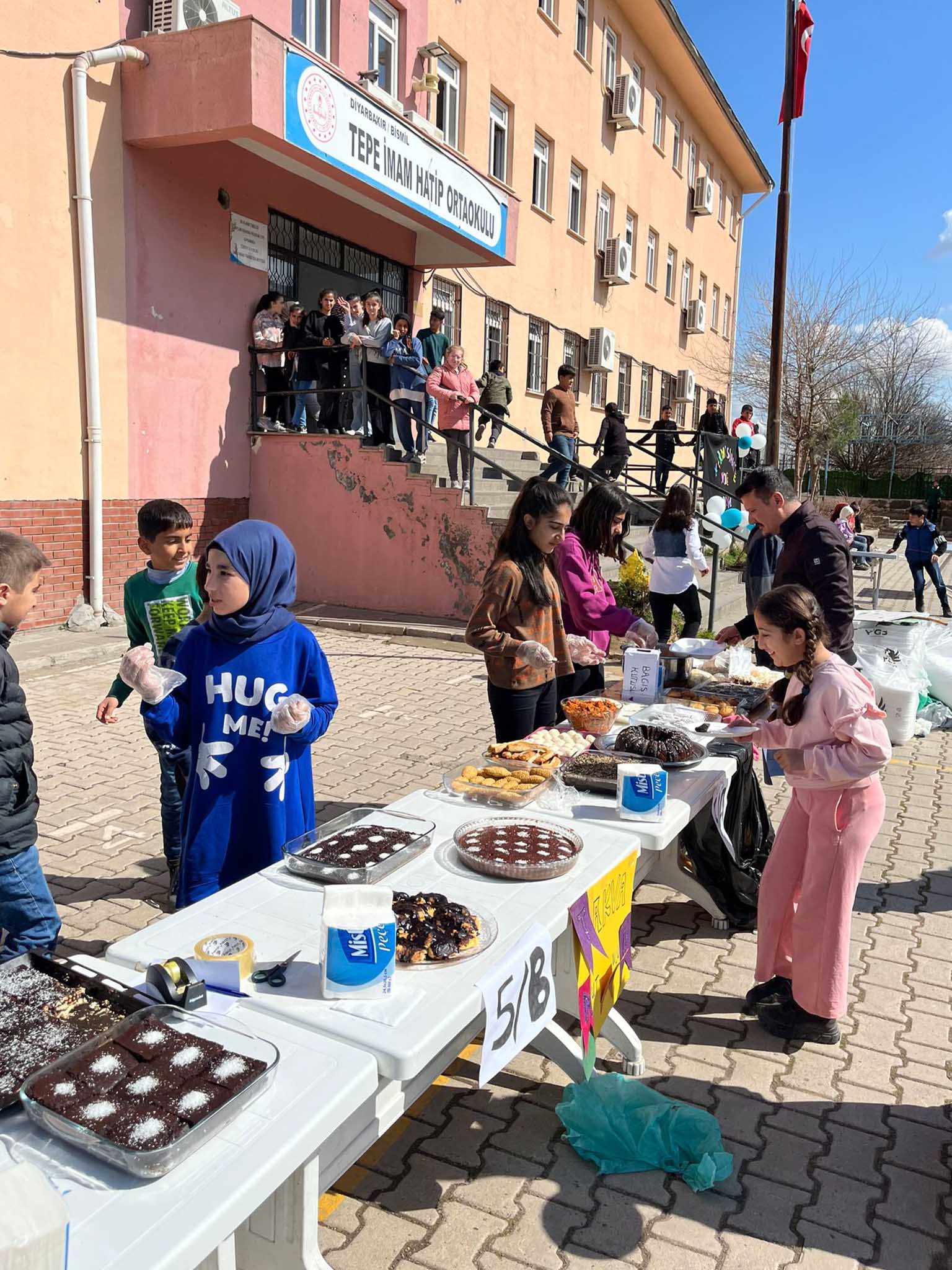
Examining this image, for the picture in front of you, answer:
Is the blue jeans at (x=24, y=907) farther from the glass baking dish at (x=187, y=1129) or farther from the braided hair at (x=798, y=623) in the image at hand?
the braided hair at (x=798, y=623)

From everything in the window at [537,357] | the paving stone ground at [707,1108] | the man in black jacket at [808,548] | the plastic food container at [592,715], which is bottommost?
the paving stone ground at [707,1108]

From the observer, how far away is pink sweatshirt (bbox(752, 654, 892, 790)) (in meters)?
3.06

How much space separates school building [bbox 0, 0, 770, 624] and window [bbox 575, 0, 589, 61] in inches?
60.3

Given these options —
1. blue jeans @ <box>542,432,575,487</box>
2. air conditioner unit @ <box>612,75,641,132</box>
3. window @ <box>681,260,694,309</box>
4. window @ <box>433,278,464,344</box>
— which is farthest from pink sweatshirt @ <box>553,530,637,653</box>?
window @ <box>681,260,694,309</box>

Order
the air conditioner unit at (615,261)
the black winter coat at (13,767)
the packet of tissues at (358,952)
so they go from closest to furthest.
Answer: the packet of tissues at (358,952) → the black winter coat at (13,767) → the air conditioner unit at (615,261)

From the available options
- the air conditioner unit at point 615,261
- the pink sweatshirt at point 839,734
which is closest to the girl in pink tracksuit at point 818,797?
the pink sweatshirt at point 839,734

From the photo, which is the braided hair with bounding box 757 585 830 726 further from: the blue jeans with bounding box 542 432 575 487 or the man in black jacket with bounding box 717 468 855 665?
the blue jeans with bounding box 542 432 575 487

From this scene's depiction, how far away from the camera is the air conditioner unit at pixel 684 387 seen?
1096 inches

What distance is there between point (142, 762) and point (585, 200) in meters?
18.1

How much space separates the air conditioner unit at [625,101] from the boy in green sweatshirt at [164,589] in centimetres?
2069

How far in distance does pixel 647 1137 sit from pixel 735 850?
173 cm

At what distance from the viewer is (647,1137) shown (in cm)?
279

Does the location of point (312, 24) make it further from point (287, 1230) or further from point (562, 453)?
point (287, 1230)

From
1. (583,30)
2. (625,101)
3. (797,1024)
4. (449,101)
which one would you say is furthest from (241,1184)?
(625,101)
